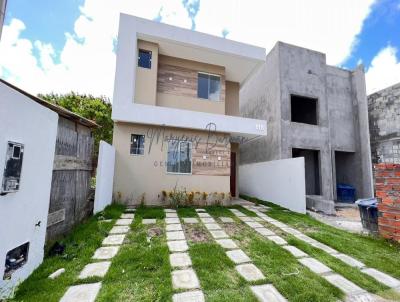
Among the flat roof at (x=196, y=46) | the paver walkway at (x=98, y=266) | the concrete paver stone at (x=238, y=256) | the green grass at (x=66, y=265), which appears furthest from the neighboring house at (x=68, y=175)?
the flat roof at (x=196, y=46)

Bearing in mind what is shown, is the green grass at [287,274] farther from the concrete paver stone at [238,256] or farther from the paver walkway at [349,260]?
the paver walkway at [349,260]

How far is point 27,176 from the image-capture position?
2.52 m

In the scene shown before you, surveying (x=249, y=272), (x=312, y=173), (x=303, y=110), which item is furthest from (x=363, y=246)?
(x=303, y=110)

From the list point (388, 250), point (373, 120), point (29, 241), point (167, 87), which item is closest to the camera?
point (29, 241)

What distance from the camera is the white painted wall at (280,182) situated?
765cm

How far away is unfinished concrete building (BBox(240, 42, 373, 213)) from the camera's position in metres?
10.4

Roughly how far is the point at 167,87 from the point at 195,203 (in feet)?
16.9

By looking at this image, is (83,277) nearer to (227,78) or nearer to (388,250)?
(388,250)

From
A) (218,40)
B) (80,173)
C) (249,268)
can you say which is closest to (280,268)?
(249,268)

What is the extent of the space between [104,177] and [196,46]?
6.14 meters

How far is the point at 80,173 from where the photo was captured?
479cm

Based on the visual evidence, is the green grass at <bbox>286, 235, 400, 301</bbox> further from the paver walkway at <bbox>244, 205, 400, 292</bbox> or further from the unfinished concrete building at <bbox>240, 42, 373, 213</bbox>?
the unfinished concrete building at <bbox>240, 42, 373, 213</bbox>

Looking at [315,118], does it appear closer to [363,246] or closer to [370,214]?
[370,214]

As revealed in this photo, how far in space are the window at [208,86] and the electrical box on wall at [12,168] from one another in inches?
300
